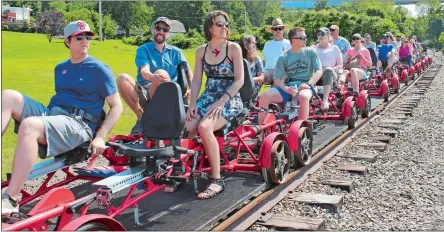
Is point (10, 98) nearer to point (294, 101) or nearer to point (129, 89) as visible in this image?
point (129, 89)

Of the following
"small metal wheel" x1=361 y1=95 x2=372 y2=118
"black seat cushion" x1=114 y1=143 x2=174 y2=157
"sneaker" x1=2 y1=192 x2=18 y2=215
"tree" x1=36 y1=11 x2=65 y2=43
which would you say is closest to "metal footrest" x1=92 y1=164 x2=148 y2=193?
"black seat cushion" x1=114 y1=143 x2=174 y2=157

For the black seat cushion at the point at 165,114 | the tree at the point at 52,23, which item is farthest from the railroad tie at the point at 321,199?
the tree at the point at 52,23

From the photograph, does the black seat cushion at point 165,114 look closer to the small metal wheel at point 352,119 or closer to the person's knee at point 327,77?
the person's knee at point 327,77

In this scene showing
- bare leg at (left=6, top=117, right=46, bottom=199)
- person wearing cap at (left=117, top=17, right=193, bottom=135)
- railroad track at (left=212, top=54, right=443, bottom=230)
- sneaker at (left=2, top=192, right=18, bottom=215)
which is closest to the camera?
sneaker at (left=2, top=192, right=18, bottom=215)

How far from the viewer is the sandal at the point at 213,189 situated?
477 cm

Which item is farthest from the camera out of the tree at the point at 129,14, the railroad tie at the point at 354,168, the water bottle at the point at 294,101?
the tree at the point at 129,14

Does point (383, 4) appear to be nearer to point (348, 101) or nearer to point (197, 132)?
point (348, 101)

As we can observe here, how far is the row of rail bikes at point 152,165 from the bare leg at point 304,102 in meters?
0.50

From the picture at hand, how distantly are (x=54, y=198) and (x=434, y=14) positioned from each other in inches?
2107

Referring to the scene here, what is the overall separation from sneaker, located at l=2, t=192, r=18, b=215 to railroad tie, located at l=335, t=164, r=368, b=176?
422 centimetres

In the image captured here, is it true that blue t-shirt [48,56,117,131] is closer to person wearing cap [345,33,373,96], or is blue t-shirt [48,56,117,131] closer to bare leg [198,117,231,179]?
bare leg [198,117,231,179]

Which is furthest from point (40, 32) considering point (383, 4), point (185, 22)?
point (383, 4)

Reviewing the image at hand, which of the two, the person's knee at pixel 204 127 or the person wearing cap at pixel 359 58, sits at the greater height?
the person wearing cap at pixel 359 58

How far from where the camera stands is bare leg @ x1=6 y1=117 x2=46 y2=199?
354 centimetres
